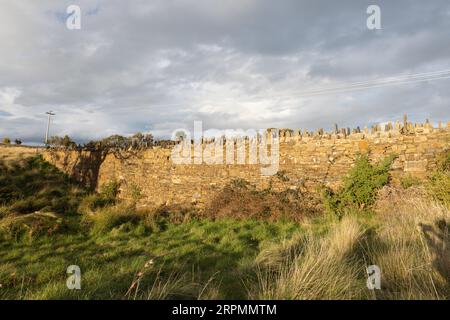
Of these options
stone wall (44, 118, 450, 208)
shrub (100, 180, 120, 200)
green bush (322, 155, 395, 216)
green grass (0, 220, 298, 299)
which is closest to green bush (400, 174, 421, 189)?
stone wall (44, 118, 450, 208)

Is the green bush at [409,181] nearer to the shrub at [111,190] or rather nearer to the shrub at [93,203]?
the shrub at [93,203]

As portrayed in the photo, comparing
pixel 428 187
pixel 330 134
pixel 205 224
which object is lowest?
pixel 205 224

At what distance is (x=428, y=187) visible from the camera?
7.52 meters

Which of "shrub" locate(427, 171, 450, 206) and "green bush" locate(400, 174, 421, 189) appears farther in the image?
"green bush" locate(400, 174, 421, 189)

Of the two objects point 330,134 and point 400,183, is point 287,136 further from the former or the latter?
point 400,183

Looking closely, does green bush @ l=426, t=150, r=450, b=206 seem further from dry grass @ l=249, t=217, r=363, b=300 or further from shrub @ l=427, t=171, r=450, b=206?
dry grass @ l=249, t=217, r=363, b=300

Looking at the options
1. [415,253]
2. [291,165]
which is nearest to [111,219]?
[291,165]

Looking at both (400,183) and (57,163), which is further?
(57,163)

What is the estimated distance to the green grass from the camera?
382cm

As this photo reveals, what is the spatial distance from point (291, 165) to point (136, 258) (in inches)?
222

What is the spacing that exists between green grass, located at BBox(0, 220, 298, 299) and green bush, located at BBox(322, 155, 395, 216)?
150 centimetres

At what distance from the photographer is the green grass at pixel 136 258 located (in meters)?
3.82
